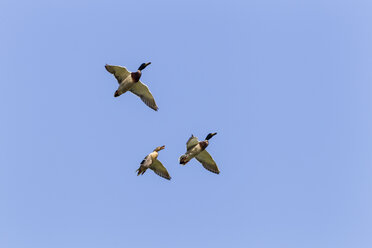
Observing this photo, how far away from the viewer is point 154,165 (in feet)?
133

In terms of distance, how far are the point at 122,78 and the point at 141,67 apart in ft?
4.30

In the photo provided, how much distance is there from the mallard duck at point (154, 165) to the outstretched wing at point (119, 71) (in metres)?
4.28

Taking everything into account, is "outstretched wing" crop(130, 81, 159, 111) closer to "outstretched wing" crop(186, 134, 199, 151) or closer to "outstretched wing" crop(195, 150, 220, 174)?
"outstretched wing" crop(186, 134, 199, 151)

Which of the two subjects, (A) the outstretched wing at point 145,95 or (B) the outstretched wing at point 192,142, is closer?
(B) the outstretched wing at point 192,142

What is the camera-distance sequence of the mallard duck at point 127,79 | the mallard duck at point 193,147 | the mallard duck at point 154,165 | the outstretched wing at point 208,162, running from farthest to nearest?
1. the outstretched wing at point 208,162
2. the mallard duck at point 193,147
3. the mallard duck at point 127,79
4. the mallard duck at point 154,165

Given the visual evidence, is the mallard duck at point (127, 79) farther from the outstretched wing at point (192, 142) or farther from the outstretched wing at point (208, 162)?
the outstretched wing at point (208, 162)

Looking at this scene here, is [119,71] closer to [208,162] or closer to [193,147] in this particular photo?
[193,147]

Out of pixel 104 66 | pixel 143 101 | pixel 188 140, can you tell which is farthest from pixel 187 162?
pixel 104 66

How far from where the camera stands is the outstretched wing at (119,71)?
39.4m

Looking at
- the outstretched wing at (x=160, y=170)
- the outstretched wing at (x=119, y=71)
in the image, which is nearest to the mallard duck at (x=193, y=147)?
the outstretched wing at (x=160, y=170)

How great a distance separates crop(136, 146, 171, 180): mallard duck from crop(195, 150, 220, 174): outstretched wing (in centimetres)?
233

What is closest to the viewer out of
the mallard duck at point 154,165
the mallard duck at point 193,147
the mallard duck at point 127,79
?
the mallard duck at point 154,165

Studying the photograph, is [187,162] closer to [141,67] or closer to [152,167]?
[152,167]

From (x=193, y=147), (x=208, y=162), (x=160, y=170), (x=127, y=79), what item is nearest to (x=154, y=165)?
(x=160, y=170)
